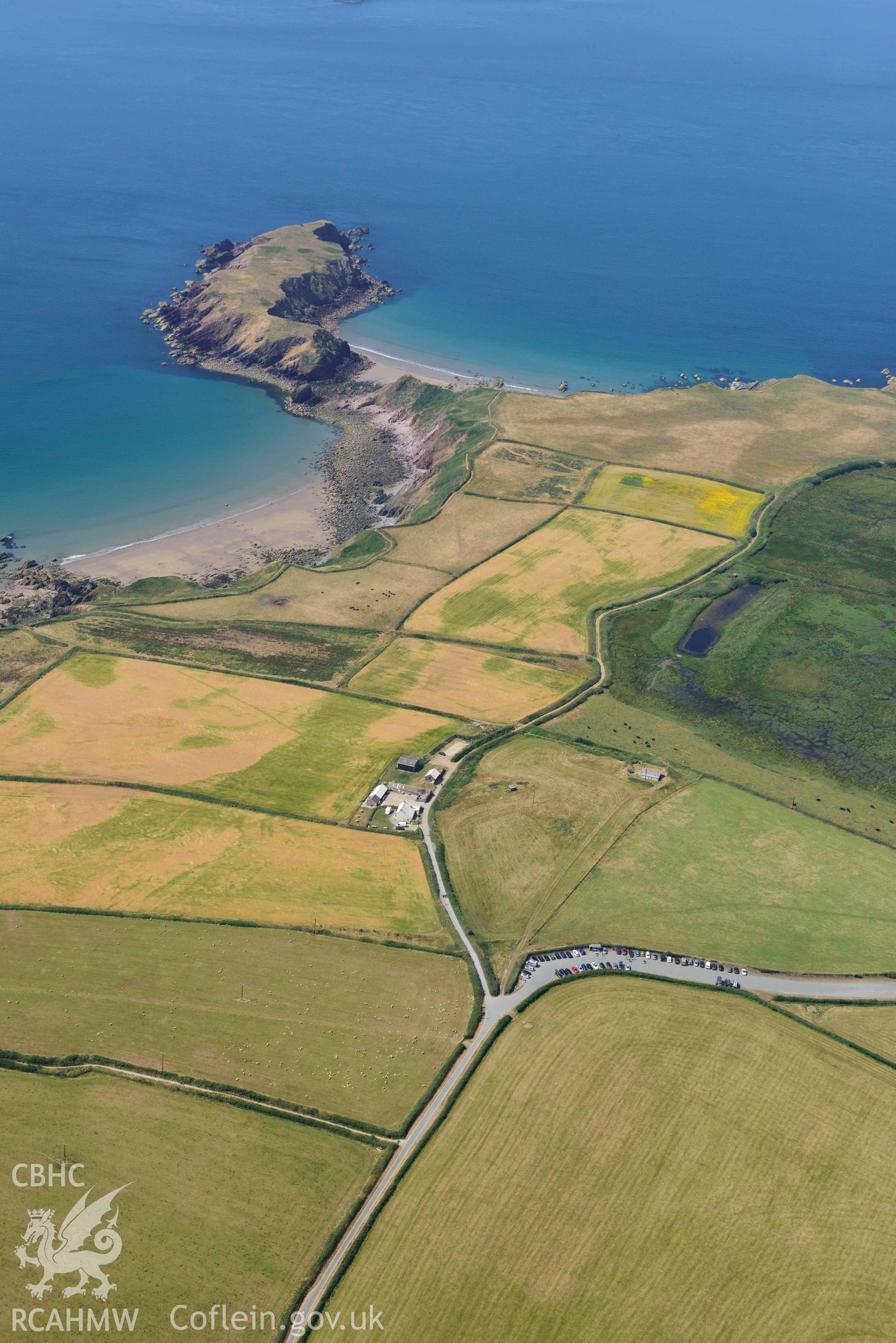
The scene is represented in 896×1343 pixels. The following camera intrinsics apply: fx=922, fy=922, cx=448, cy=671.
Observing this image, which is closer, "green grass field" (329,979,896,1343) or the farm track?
"green grass field" (329,979,896,1343)

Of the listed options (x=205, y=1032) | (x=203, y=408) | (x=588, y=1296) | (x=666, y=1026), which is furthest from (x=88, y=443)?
(x=588, y=1296)

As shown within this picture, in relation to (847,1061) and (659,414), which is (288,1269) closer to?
(847,1061)

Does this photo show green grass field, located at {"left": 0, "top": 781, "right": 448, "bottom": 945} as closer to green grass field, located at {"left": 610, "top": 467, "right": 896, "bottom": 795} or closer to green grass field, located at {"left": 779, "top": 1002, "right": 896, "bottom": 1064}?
green grass field, located at {"left": 779, "top": 1002, "right": 896, "bottom": 1064}

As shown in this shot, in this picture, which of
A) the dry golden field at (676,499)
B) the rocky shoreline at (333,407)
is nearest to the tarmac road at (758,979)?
the dry golden field at (676,499)

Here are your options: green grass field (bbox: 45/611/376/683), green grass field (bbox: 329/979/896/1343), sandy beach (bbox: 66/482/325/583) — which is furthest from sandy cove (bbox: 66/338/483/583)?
green grass field (bbox: 329/979/896/1343)

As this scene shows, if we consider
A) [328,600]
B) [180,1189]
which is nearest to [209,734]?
[328,600]
